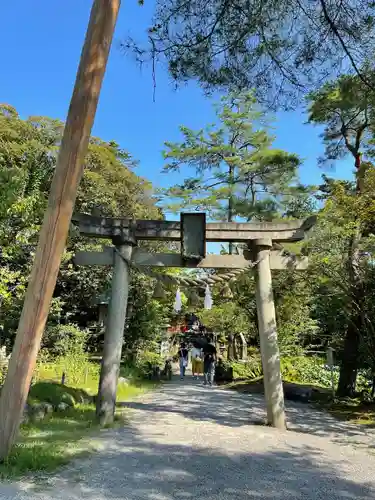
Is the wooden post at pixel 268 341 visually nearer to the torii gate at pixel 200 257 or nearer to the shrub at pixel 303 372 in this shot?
the torii gate at pixel 200 257

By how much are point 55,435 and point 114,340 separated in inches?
64.2

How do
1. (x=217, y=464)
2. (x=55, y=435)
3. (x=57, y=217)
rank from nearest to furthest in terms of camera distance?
(x=57, y=217)
(x=217, y=464)
(x=55, y=435)

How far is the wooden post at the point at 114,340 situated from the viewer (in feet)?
19.6

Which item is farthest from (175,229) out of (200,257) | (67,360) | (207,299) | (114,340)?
(67,360)

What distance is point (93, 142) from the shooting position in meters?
18.6

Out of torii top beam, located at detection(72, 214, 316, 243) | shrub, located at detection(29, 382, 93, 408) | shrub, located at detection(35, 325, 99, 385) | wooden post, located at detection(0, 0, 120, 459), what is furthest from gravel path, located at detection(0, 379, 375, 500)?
shrub, located at detection(35, 325, 99, 385)

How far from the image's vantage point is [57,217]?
3701 millimetres

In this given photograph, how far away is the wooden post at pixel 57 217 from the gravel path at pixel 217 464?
2.28 feet

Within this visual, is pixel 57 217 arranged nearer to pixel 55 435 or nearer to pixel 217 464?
pixel 55 435

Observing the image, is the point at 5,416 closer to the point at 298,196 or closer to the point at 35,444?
the point at 35,444

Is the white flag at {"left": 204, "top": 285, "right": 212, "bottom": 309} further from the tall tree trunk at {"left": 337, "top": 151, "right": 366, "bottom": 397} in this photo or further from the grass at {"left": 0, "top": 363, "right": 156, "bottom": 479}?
the tall tree trunk at {"left": 337, "top": 151, "right": 366, "bottom": 397}

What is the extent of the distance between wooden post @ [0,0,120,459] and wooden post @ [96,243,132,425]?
248 cm

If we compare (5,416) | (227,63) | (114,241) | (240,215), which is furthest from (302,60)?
(240,215)

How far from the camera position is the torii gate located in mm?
6348
